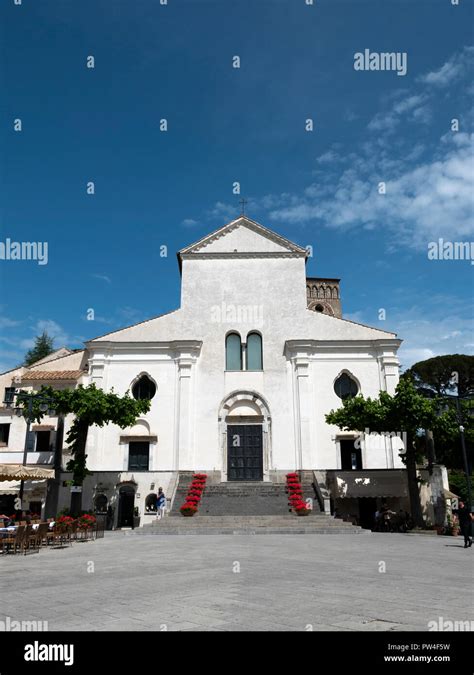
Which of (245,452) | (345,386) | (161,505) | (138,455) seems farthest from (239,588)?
(345,386)

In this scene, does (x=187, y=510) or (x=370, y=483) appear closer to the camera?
(x=187, y=510)

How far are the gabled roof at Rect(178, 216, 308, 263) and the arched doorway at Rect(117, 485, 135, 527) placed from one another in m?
16.1

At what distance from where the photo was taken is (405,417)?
25469 mm

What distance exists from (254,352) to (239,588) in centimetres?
2595

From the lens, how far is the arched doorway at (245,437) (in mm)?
32469

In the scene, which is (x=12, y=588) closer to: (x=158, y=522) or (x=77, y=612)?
(x=77, y=612)

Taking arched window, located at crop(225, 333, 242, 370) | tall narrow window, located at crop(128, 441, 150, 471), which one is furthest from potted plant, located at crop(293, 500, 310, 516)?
arched window, located at crop(225, 333, 242, 370)

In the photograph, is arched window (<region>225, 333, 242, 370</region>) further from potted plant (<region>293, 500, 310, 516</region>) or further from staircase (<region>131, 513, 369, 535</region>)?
staircase (<region>131, 513, 369, 535</region>)

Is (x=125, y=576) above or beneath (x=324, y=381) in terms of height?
beneath

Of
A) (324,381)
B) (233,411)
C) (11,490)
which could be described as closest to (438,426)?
(324,381)

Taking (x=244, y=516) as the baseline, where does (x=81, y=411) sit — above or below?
above

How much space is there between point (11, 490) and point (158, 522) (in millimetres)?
9983

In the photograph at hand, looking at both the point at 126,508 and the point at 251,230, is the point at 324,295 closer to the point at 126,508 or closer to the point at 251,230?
the point at 251,230

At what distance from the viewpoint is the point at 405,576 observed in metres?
10.7
